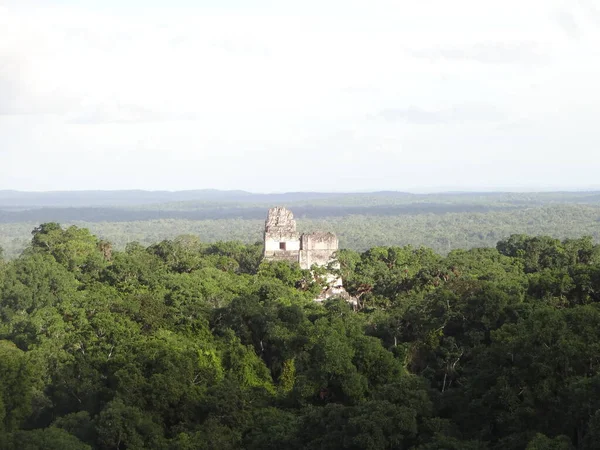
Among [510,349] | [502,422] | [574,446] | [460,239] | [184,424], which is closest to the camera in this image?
[574,446]

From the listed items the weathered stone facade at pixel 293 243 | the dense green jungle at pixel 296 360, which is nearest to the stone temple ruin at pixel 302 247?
the weathered stone facade at pixel 293 243

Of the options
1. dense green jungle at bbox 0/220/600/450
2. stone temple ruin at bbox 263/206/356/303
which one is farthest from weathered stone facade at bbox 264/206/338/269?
dense green jungle at bbox 0/220/600/450

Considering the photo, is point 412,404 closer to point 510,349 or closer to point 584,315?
point 510,349

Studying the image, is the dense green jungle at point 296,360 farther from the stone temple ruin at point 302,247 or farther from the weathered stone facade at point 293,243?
the weathered stone facade at point 293,243

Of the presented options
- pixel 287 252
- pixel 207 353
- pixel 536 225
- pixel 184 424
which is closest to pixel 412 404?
pixel 184 424

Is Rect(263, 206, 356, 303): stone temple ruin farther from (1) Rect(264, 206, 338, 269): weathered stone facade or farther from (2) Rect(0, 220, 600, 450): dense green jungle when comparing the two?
(2) Rect(0, 220, 600, 450): dense green jungle

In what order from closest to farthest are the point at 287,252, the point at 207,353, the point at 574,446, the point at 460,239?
the point at 574,446, the point at 207,353, the point at 287,252, the point at 460,239
